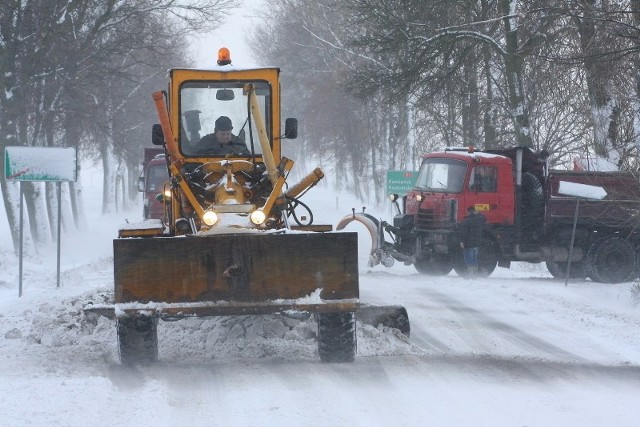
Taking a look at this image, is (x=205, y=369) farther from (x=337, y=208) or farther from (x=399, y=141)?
(x=337, y=208)

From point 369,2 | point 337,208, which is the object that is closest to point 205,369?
point 369,2

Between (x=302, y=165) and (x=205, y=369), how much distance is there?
82.0 m

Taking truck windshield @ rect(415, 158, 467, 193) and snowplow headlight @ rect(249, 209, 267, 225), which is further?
truck windshield @ rect(415, 158, 467, 193)

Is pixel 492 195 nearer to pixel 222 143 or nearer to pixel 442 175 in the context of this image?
pixel 442 175

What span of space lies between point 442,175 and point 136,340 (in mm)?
11999

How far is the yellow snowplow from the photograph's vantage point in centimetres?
831

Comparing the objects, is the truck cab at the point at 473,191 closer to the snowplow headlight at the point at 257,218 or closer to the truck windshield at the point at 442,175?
the truck windshield at the point at 442,175

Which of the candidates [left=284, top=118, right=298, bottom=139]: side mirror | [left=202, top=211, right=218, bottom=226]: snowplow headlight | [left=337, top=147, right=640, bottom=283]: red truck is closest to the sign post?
[left=337, top=147, right=640, bottom=283]: red truck

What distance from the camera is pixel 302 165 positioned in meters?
90.3

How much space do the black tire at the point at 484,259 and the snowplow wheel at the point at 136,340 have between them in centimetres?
1156

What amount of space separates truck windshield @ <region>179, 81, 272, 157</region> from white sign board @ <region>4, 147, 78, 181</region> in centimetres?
730

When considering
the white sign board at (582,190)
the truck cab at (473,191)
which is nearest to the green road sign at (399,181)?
the truck cab at (473,191)

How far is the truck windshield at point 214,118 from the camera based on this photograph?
32.9 feet

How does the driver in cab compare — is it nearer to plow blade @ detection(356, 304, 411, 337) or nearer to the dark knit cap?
the dark knit cap
